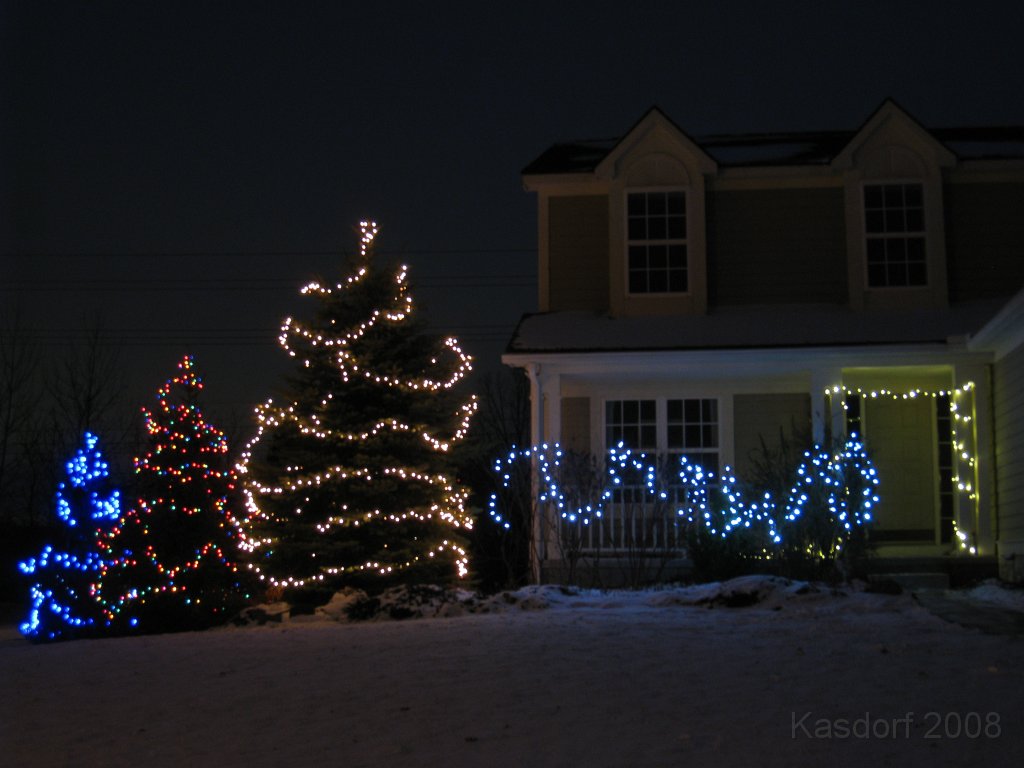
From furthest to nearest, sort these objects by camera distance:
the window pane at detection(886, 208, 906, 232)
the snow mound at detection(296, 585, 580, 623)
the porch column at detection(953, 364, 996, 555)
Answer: the window pane at detection(886, 208, 906, 232)
the porch column at detection(953, 364, 996, 555)
the snow mound at detection(296, 585, 580, 623)

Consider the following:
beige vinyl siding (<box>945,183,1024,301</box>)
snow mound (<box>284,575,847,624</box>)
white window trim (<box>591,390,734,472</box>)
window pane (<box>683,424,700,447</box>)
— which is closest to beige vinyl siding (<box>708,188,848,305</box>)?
white window trim (<box>591,390,734,472</box>)

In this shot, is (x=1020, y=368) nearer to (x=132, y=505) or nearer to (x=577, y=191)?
(x=577, y=191)

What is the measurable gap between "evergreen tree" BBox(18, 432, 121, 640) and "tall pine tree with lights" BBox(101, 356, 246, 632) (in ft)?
0.53

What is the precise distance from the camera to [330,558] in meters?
12.2

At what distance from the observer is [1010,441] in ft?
41.7

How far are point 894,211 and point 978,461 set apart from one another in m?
3.77

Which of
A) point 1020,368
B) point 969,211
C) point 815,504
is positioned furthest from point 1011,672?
point 969,211

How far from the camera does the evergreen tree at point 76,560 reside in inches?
441

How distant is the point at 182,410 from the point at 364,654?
4770 millimetres

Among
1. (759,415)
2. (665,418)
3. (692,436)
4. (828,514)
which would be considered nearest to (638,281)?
(665,418)

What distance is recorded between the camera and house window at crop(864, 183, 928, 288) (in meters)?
15.3

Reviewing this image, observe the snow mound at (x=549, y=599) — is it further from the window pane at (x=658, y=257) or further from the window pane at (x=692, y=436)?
the window pane at (x=658, y=257)

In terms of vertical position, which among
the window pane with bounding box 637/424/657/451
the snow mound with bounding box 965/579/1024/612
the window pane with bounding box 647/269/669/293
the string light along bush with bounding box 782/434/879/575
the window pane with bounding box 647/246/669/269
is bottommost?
the snow mound with bounding box 965/579/1024/612

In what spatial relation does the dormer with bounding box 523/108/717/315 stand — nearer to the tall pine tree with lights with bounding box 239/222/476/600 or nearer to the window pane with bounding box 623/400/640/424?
the window pane with bounding box 623/400/640/424
